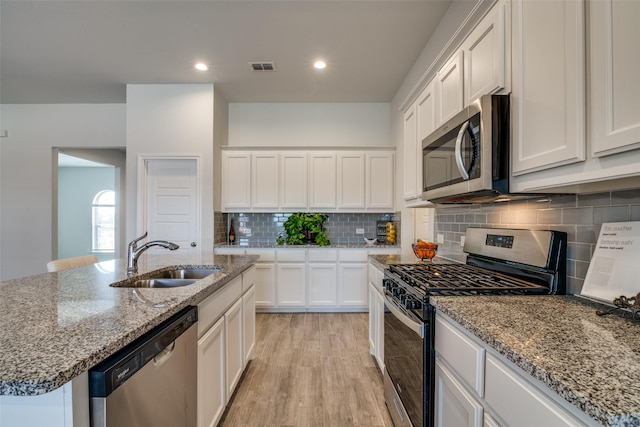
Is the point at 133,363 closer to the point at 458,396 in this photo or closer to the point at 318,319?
the point at 458,396

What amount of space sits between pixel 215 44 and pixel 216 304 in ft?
8.42

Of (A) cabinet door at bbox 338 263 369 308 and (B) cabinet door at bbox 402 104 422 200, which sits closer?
(B) cabinet door at bbox 402 104 422 200

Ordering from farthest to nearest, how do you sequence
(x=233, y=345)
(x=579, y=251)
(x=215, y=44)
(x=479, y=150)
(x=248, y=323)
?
(x=215, y=44) < (x=248, y=323) < (x=233, y=345) < (x=479, y=150) < (x=579, y=251)

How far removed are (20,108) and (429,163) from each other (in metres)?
5.76

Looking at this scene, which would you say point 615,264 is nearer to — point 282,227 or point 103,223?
point 282,227

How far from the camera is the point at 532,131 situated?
45.2 inches

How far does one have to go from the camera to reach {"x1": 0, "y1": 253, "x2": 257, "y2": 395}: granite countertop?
26.1 inches

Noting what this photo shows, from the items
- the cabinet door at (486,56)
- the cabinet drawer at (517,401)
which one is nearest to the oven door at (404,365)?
the cabinet drawer at (517,401)

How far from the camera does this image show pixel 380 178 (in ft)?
13.6

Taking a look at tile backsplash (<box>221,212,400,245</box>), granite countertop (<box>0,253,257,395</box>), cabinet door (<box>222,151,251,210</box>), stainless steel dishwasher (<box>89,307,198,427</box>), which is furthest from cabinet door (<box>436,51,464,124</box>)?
cabinet door (<box>222,151,251,210</box>)

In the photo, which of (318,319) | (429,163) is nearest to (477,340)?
(429,163)

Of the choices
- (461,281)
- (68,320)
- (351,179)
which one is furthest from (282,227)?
(68,320)

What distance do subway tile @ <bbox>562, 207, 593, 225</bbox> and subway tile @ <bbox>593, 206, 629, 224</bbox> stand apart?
0.07 feet

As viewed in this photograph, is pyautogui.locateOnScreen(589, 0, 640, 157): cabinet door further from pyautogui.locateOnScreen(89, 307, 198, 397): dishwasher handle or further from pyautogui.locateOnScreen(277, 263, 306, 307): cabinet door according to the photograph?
pyautogui.locateOnScreen(277, 263, 306, 307): cabinet door
